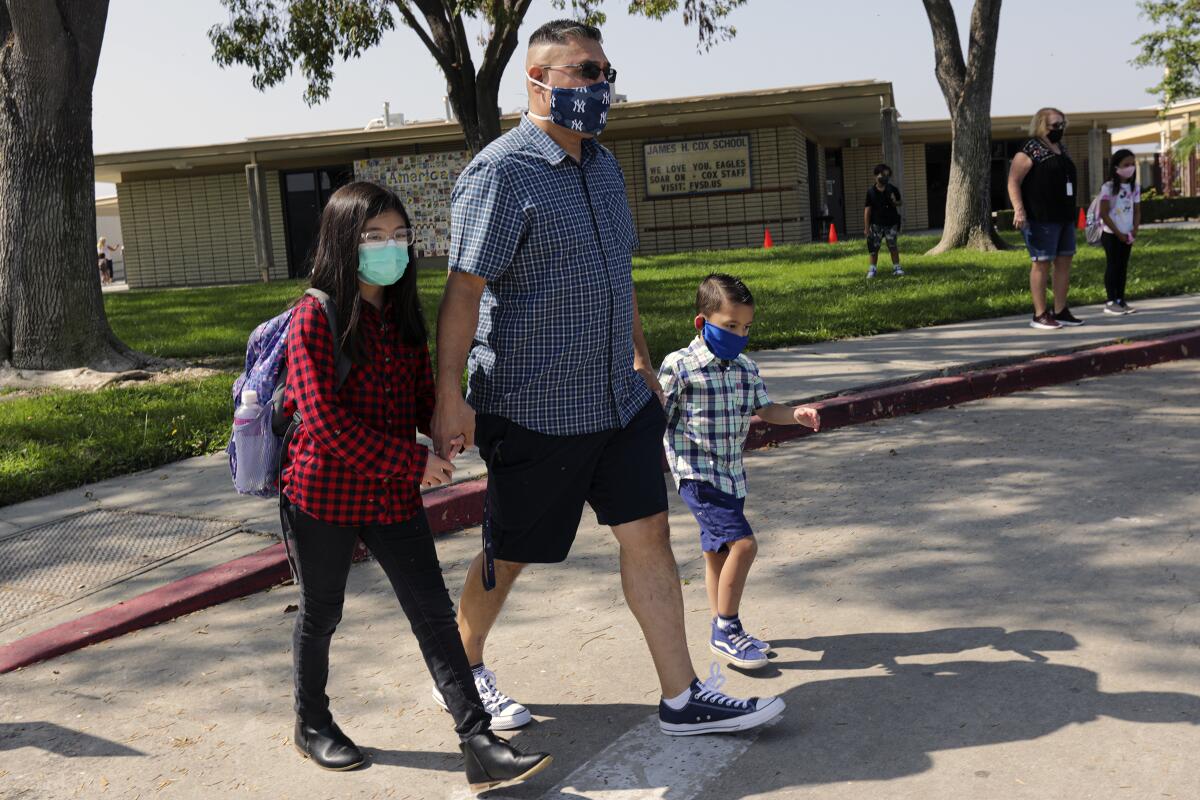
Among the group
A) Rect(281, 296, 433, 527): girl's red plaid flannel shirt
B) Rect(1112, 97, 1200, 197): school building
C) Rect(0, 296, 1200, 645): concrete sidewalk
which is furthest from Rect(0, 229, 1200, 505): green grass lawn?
Rect(1112, 97, 1200, 197): school building

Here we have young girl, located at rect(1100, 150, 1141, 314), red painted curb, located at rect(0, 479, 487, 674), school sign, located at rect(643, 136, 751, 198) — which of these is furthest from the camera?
school sign, located at rect(643, 136, 751, 198)

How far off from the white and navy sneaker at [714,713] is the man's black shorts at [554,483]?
54 cm

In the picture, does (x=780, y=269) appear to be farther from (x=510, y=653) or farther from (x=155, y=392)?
(x=510, y=653)

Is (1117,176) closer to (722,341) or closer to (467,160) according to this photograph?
(722,341)

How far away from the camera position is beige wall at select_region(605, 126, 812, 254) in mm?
29391

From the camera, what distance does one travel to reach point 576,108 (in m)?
3.58

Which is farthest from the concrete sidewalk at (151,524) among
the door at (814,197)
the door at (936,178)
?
the door at (936,178)

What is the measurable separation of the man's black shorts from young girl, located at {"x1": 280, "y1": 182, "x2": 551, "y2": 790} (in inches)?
8.7

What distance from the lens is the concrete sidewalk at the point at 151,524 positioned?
206 inches

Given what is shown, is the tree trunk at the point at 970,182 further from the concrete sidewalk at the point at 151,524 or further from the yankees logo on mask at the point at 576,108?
the yankees logo on mask at the point at 576,108

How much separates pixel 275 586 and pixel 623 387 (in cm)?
238

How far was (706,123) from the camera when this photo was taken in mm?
29359

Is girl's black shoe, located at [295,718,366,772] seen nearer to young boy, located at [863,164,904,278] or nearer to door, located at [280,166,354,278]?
young boy, located at [863,164,904,278]

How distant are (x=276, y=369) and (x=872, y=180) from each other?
3630 cm
